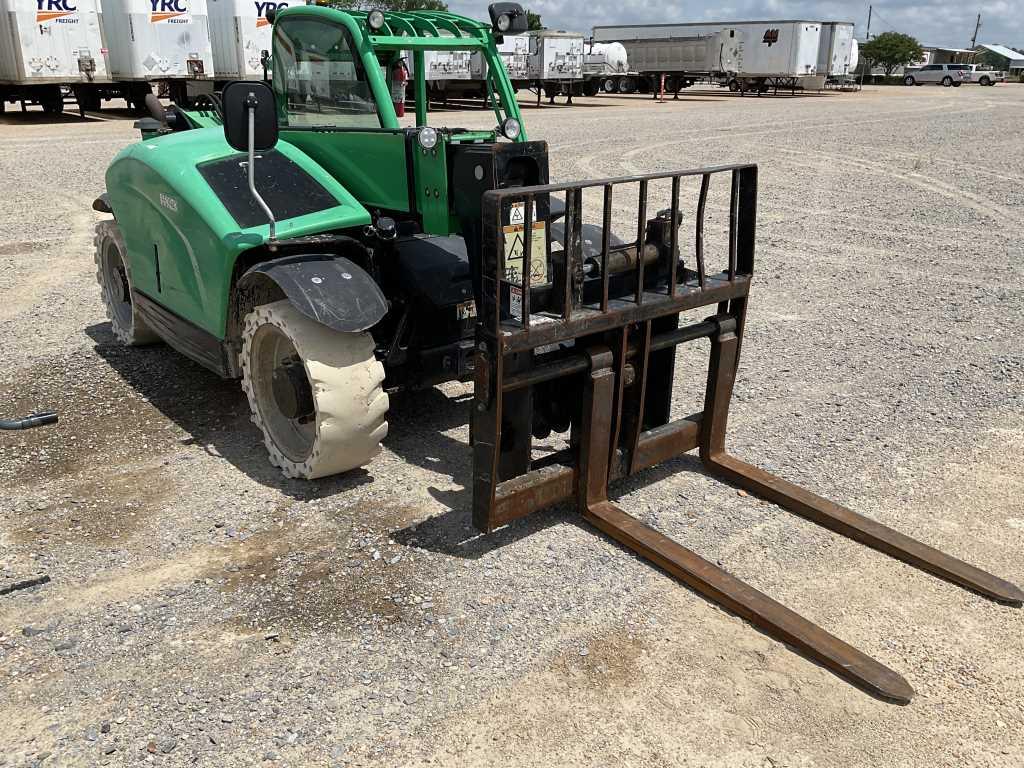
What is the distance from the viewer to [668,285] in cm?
415

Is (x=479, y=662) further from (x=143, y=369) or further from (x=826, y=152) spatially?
(x=826, y=152)

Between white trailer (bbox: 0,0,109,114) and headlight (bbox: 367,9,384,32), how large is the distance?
19.3m

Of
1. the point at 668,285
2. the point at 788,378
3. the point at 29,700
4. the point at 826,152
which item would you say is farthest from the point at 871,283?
the point at 826,152

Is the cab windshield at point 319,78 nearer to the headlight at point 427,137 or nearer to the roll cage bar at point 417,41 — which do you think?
the roll cage bar at point 417,41

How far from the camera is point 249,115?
3994 mm

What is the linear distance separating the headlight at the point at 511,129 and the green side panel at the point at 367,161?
822mm

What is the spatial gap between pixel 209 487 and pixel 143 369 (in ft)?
6.58

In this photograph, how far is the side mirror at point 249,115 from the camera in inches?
157

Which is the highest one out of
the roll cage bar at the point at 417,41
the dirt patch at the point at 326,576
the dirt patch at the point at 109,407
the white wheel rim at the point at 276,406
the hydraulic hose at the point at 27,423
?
the roll cage bar at the point at 417,41

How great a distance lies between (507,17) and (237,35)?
1993cm

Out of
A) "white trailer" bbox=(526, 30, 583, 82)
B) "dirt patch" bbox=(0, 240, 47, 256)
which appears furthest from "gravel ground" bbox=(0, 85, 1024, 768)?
"white trailer" bbox=(526, 30, 583, 82)

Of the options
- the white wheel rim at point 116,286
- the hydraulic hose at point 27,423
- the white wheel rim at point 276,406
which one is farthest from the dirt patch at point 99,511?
the white wheel rim at point 116,286

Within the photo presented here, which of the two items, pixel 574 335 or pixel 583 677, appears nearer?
pixel 583 677

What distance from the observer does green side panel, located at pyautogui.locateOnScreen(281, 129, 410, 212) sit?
4.47 m
